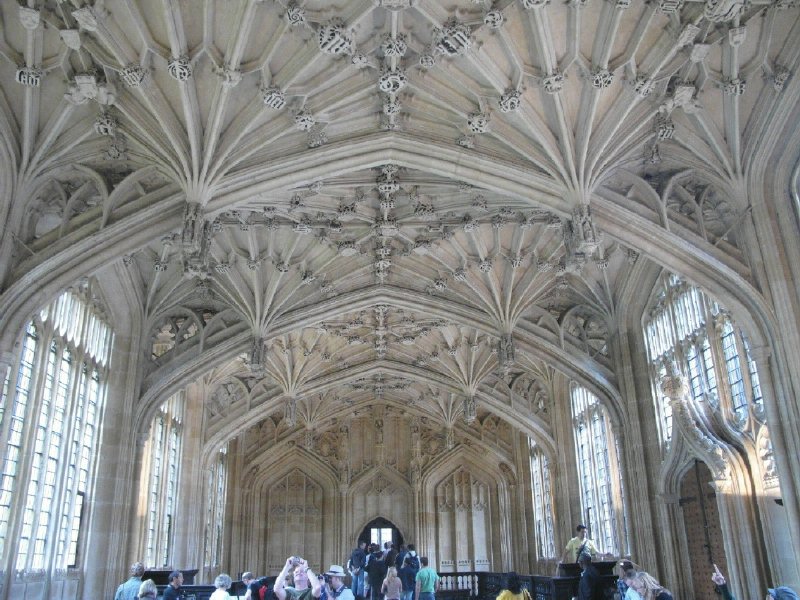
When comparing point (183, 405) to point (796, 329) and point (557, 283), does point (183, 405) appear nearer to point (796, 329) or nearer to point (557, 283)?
point (557, 283)

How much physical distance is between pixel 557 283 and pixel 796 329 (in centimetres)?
794

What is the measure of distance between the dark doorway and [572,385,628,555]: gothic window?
13457 millimetres

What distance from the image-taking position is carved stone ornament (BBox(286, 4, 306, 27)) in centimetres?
1191

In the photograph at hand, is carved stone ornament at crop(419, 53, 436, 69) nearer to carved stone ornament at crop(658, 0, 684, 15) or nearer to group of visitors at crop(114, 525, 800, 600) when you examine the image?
carved stone ornament at crop(658, 0, 684, 15)

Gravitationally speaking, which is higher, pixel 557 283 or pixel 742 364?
pixel 557 283

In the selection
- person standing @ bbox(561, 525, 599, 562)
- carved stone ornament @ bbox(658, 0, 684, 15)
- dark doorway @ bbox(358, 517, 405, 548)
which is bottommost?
person standing @ bbox(561, 525, 599, 562)

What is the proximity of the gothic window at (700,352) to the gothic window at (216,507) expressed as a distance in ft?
57.0

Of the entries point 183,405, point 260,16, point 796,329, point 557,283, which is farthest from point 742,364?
point 183,405

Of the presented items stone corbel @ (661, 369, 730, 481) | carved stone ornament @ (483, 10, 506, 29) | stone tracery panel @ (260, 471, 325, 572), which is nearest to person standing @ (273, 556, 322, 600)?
carved stone ornament @ (483, 10, 506, 29)

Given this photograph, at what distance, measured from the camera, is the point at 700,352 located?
1667 cm

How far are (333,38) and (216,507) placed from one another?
77.4 feet

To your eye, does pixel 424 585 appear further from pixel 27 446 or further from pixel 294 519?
pixel 294 519

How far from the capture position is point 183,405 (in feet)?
84.9

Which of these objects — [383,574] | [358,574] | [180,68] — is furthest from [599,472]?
[180,68]
